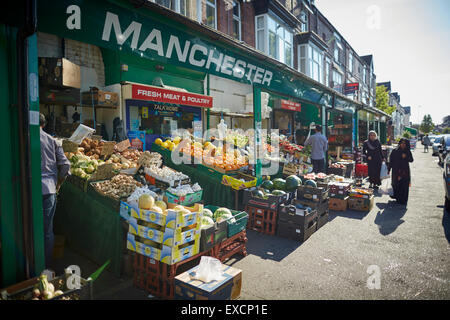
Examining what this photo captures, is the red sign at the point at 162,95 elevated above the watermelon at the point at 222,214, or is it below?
above

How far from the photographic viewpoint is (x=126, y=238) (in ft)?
13.1

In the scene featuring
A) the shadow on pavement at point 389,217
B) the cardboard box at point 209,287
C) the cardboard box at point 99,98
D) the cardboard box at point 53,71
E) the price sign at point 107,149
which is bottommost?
the shadow on pavement at point 389,217

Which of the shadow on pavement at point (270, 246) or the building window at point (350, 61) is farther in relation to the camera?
the building window at point (350, 61)

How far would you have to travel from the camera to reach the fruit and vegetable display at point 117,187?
415 centimetres

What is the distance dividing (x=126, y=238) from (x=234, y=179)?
278cm

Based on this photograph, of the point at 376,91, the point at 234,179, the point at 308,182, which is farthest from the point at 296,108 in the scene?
the point at 376,91

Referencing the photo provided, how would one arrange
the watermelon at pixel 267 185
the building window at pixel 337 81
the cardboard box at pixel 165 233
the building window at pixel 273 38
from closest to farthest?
the cardboard box at pixel 165 233, the watermelon at pixel 267 185, the building window at pixel 273 38, the building window at pixel 337 81

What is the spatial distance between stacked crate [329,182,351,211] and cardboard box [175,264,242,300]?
5.12 m

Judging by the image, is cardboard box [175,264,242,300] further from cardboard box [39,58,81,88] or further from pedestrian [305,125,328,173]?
pedestrian [305,125,328,173]

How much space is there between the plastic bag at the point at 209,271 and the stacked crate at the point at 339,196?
17.6 feet

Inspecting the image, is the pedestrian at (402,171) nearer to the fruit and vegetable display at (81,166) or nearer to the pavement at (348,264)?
the pavement at (348,264)

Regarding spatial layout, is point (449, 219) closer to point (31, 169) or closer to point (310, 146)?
point (310, 146)

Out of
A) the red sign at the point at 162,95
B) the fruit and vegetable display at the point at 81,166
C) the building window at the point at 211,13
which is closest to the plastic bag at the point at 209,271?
the fruit and vegetable display at the point at 81,166

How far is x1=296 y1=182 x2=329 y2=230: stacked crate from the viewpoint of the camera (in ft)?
20.1
